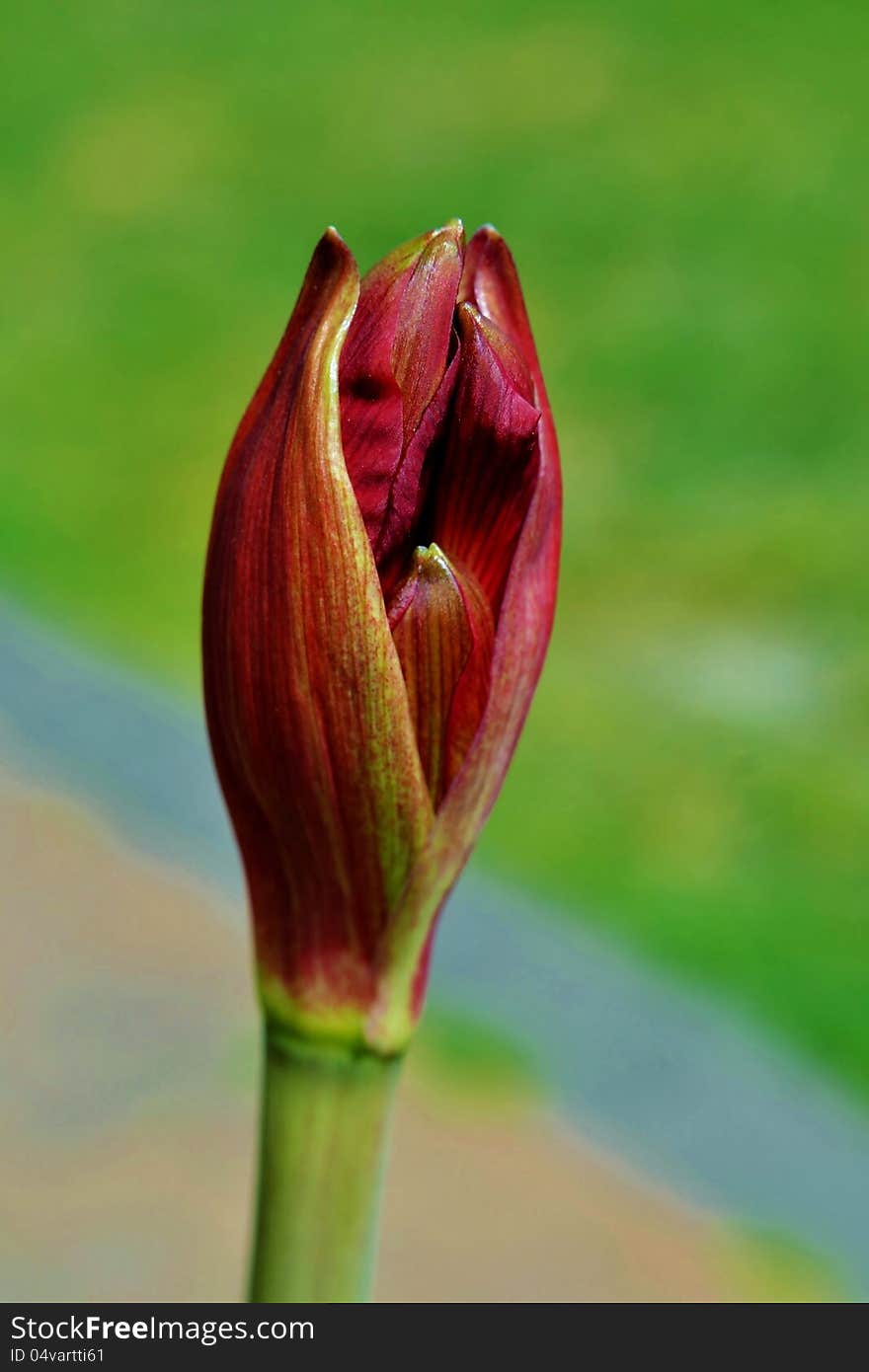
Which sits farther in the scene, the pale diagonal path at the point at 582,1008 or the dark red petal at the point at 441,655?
the pale diagonal path at the point at 582,1008

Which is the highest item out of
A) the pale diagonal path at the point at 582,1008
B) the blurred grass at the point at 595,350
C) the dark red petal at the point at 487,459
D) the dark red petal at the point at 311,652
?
the blurred grass at the point at 595,350

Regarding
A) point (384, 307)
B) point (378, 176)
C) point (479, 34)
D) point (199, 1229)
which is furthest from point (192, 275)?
point (384, 307)

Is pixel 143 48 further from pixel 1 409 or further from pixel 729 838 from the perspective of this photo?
pixel 729 838

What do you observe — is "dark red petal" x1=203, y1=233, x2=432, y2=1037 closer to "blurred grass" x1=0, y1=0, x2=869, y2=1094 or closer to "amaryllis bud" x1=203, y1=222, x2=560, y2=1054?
"amaryllis bud" x1=203, y1=222, x2=560, y2=1054

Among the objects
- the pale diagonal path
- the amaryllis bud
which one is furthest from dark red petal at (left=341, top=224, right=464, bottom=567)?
the pale diagonal path

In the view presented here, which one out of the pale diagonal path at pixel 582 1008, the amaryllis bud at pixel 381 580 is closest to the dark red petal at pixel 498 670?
the amaryllis bud at pixel 381 580

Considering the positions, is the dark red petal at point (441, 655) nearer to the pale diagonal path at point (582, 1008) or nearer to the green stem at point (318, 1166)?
the green stem at point (318, 1166)
